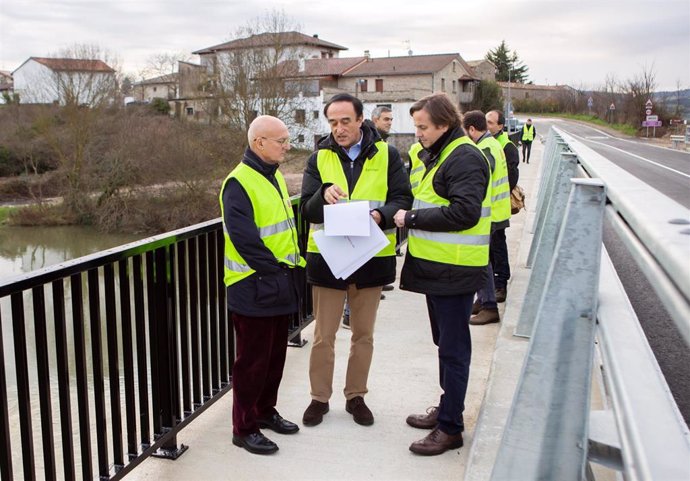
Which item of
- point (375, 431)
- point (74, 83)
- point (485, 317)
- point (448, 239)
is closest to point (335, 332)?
point (375, 431)

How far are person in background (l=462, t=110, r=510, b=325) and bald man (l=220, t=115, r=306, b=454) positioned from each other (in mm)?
2627

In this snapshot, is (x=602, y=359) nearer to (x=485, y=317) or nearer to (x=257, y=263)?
(x=257, y=263)

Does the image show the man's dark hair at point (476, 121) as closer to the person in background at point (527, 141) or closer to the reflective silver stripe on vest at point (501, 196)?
the reflective silver stripe on vest at point (501, 196)

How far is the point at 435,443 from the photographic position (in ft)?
12.0

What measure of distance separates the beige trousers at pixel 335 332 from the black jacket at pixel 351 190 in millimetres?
100

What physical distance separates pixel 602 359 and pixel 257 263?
7.56 feet

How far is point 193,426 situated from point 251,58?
134 ft

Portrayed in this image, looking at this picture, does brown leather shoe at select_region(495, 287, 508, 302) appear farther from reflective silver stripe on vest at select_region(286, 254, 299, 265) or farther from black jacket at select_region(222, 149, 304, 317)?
black jacket at select_region(222, 149, 304, 317)

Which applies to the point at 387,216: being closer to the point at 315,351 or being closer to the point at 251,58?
the point at 315,351

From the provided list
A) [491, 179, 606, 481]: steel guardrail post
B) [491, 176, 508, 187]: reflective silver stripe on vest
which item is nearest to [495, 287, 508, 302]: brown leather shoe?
[491, 176, 508, 187]: reflective silver stripe on vest

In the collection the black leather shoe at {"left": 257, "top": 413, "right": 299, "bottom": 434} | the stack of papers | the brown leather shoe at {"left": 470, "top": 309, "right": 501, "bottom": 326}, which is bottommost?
the black leather shoe at {"left": 257, "top": 413, "right": 299, "bottom": 434}

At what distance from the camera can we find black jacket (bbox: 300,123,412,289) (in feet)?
12.9

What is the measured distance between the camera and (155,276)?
3451mm

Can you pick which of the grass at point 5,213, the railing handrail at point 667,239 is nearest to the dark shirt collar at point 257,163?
the railing handrail at point 667,239
